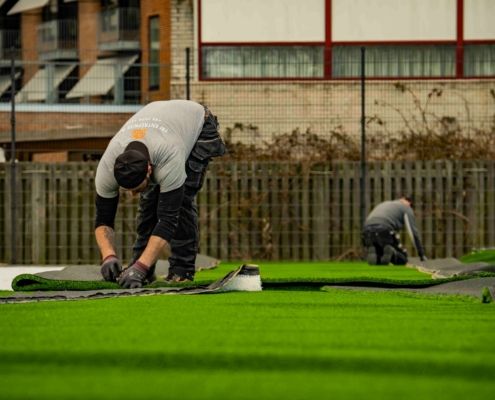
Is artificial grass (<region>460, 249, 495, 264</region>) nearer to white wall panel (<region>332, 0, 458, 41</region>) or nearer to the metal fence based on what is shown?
the metal fence

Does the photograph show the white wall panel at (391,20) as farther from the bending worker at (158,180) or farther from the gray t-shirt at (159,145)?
the gray t-shirt at (159,145)

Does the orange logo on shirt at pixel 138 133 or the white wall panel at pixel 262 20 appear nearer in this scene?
the orange logo on shirt at pixel 138 133

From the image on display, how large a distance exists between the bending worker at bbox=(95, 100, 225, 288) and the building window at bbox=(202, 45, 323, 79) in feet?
37.2

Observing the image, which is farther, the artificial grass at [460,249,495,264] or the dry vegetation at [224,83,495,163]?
the dry vegetation at [224,83,495,163]

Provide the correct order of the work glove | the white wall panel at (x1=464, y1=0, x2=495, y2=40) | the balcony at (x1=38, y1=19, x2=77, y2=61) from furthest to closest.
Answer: the balcony at (x1=38, y1=19, x2=77, y2=61)
the white wall panel at (x1=464, y1=0, x2=495, y2=40)
the work glove

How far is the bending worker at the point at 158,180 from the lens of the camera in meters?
8.49

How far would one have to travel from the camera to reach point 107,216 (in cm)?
902

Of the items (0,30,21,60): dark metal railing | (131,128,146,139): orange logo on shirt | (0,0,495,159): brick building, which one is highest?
(0,30,21,60): dark metal railing

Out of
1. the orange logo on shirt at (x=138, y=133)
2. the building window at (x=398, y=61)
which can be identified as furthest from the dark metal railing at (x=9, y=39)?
the orange logo on shirt at (x=138, y=133)

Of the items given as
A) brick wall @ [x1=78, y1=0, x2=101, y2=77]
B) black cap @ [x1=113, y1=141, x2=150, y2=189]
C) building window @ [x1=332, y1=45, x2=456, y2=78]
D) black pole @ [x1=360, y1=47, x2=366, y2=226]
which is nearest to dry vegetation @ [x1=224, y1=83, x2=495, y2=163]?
black pole @ [x1=360, y1=47, x2=366, y2=226]

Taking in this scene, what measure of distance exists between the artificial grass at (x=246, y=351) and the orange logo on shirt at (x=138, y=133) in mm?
1543

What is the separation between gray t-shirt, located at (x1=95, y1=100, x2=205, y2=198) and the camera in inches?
339

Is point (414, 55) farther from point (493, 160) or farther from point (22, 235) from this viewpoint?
point (22, 235)

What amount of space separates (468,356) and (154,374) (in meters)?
1.20
